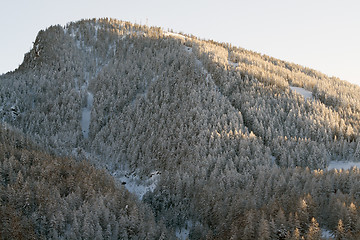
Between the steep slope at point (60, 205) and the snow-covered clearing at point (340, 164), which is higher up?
the snow-covered clearing at point (340, 164)

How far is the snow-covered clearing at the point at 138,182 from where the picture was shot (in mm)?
117500

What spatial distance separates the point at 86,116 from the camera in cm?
15638

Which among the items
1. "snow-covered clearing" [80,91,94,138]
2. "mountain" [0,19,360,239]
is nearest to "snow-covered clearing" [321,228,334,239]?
"mountain" [0,19,360,239]

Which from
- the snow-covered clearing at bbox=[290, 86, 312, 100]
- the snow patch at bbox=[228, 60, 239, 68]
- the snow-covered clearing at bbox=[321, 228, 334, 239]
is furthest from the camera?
the snow patch at bbox=[228, 60, 239, 68]

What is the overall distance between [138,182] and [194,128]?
1154 inches

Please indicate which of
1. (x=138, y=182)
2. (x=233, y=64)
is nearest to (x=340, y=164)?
(x=233, y=64)

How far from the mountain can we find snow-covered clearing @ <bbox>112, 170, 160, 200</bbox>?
1.68ft

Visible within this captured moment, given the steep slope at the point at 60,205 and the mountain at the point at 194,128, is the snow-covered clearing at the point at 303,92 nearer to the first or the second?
the mountain at the point at 194,128

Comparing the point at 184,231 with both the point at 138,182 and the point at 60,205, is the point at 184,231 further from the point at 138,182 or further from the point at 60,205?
the point at 60,205

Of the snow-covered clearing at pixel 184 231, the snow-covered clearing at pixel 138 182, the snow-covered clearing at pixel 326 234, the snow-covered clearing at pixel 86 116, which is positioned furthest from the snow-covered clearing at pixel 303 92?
the snow-covered clearing at pixel 86 116

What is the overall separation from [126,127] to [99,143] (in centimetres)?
1344

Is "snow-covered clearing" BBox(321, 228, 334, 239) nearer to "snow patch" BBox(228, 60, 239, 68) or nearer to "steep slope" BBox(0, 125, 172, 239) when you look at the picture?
"steep slope" BBox(0, 125, 172, 239)

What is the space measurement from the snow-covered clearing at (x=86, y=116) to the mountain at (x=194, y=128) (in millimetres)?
472

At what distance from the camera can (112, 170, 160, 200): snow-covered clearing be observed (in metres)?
118
